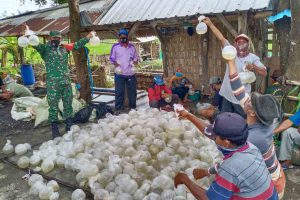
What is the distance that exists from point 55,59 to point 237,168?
474 cm

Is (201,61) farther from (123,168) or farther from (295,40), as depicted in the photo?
(123,168)

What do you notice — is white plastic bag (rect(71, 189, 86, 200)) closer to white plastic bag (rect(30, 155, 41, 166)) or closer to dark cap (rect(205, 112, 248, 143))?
white plastic bag (rect(30, 155, 41, 166))

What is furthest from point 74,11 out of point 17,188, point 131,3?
point 17,188

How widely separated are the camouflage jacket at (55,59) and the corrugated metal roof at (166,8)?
1.91 metres

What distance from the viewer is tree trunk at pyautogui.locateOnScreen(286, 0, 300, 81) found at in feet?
15.9

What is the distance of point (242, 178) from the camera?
1909 millimetres

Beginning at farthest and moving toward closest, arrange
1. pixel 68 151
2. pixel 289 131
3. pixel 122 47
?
pixel 122 47, pixel 68 151, pixel 289 131

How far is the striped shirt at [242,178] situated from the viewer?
1.91 m

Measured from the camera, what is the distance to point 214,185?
1.97m

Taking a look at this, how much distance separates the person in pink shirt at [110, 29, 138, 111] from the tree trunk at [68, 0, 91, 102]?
1140 millimetres

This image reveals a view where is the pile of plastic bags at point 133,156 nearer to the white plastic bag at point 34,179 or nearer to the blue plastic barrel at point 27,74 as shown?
the white plastic bag at point 34,179

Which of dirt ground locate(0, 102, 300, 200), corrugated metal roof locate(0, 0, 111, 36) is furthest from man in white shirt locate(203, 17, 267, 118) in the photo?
corrugated metal roof locate(0, 0, 111, 36)

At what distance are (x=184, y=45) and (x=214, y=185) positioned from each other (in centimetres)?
741

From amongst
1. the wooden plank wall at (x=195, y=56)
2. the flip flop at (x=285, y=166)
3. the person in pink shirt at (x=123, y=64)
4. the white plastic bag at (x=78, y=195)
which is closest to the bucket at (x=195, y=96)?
the wooden plank wall at (x=195, y=56)
